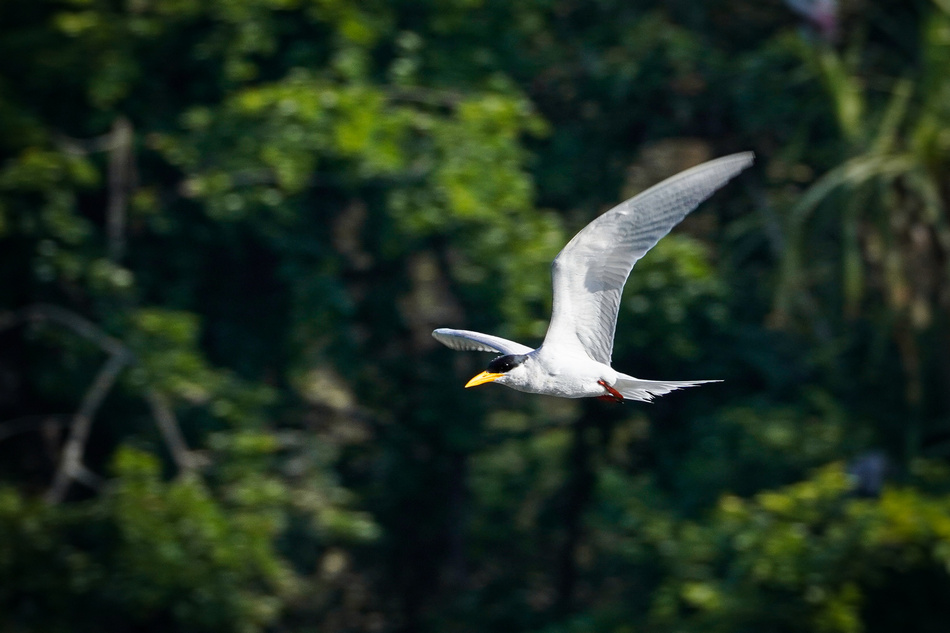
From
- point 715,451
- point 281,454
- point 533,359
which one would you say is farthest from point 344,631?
point 533,359

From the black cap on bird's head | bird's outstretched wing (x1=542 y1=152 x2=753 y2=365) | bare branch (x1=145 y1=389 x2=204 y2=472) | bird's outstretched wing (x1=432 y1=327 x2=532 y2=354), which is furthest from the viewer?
bare branch (x1=145 y1=389 x2=204 y2=472)

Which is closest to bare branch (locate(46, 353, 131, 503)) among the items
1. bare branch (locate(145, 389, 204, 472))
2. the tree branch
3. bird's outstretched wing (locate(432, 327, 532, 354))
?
the tree branch

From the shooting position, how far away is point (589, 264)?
4.09m

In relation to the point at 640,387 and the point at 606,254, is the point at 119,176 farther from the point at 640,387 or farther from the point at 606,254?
the point at 640,387

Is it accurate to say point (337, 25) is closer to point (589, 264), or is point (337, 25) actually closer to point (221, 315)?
point (221, 315)

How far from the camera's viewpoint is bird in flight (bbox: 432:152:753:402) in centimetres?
389

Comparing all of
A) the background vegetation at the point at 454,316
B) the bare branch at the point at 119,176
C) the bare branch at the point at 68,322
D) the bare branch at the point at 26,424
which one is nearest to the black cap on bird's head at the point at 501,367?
the background vegetation at the point at 454,316

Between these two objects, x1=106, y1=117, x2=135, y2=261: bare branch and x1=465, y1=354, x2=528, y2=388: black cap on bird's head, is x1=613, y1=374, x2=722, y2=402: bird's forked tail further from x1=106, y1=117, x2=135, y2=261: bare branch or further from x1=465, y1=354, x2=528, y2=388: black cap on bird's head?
x1=106, y1=117, x2=135, y2=261: bare branch

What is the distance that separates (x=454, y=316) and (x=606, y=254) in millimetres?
3579

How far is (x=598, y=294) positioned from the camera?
4152 mm

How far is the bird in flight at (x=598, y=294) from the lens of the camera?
3.89 metres

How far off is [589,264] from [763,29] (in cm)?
435

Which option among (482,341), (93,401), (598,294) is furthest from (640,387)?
→ (93,401)

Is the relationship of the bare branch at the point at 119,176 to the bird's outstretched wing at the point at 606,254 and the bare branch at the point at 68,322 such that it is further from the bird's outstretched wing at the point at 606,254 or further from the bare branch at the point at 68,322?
the bird's outstretched wing at the point at 606,254
